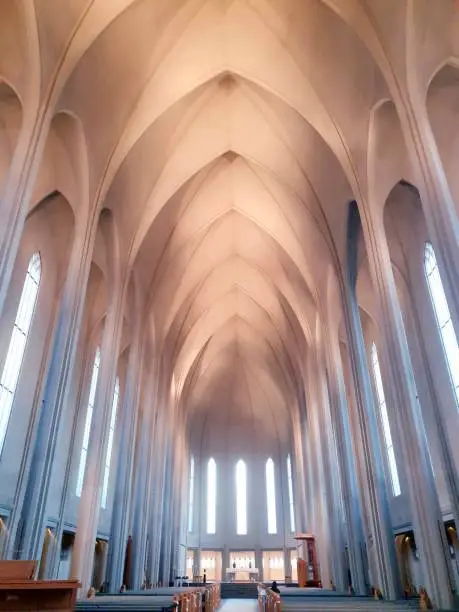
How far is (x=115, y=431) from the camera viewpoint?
2014 centimetres

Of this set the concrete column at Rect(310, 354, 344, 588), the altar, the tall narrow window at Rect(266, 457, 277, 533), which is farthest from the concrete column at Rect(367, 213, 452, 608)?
the tall narrow window at Rect(266, 457, 277, 533)

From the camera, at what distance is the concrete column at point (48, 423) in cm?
902

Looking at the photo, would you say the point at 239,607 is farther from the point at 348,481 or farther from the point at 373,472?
the point at 373,472

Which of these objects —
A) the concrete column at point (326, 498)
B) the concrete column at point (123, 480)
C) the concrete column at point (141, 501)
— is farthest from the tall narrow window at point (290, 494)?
the concrete column at point (123, 480)

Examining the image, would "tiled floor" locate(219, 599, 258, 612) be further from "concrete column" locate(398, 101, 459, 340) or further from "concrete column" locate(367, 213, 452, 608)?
"concrete column" locate(398, 101, 459, 340)

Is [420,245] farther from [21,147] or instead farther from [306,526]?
[306,526]

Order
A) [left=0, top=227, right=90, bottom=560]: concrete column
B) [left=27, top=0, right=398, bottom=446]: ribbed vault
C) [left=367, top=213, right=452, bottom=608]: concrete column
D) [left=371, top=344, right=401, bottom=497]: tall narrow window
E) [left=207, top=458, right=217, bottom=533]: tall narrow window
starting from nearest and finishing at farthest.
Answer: [left=367, top=213, right=452, bottom=608]: concrete column, [left=0, top=227, right=90, bottom=560]: concrete column, [left=27, top=0, right=398, bottom=446]: ribbed vault, [left=371, top=344, right=401, bottom=497]: tall narrow window, [left=207, top=458, right=217, bottom=533]: tall narrow window

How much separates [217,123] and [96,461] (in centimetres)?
1104

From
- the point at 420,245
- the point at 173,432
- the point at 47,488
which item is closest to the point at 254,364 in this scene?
the point at 173,432

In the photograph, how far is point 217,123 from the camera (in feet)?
53.7

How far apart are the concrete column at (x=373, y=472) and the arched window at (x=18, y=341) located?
897 centimetres

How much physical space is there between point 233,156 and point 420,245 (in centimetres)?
751

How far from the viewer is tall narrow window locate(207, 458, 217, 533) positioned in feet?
107

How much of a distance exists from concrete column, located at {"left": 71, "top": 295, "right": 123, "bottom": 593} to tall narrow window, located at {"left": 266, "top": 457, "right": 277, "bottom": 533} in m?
22.4
